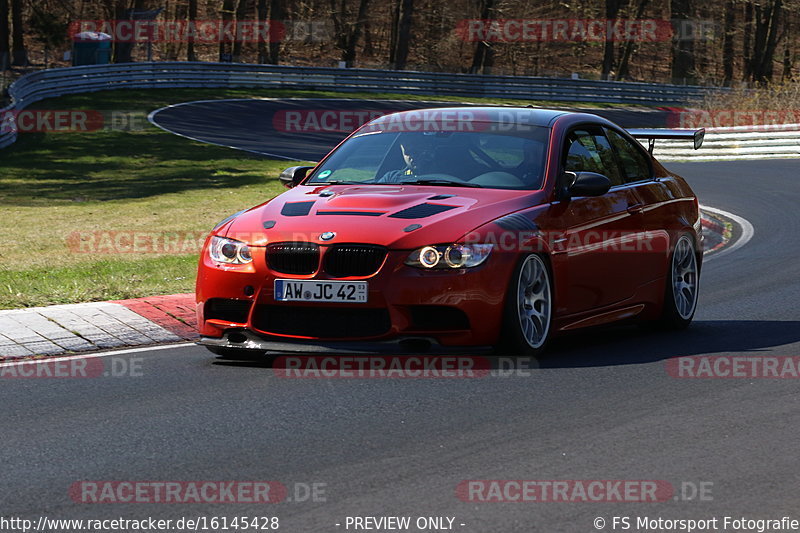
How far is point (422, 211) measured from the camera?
795 cm

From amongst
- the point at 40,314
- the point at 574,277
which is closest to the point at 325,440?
the point at 574,277

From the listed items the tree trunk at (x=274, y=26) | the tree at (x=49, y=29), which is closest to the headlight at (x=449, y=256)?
the tree at (x=49, y=29)

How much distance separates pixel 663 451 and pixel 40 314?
5193mm

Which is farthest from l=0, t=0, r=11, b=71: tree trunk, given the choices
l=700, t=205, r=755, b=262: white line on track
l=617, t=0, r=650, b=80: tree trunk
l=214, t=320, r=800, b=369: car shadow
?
l=214, t=320, r=800, b=369: car shadow

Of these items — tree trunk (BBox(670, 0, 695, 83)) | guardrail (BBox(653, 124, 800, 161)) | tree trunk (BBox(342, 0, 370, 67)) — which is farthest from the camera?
tree trunk (BBox(342, 0, 370, 67))

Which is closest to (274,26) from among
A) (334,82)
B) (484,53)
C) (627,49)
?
(484,53)

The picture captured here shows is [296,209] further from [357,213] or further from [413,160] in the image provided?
[413,160]

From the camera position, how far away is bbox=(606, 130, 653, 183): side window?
9.76 m

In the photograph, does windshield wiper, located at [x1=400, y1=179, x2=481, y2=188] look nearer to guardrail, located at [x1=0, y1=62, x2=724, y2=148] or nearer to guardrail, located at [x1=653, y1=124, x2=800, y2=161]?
guardrail, located at [x1=653, y1=124, x2=800, y2=161]

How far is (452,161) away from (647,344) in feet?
6.35

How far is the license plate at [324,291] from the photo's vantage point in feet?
24.9

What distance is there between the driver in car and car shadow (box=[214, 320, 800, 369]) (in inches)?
54.9

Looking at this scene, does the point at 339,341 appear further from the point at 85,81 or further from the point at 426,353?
the point at 85,81

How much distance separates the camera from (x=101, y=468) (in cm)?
571
